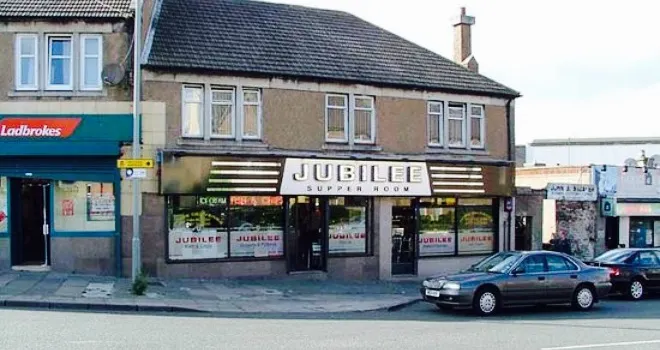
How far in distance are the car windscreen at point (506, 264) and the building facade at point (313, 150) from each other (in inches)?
268

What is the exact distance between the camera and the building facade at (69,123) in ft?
67.2

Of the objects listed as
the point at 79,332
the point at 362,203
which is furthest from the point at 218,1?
the point at 79,332

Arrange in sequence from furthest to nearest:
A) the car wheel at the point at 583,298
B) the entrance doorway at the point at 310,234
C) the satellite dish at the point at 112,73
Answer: the entrance doorway at the point at 310,234, the satellite dish at the point at 112,73, the car wheel at the point at 583,298

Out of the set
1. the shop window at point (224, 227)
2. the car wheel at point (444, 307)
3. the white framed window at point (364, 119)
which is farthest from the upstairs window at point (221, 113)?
the car wheel at point (444, 307)

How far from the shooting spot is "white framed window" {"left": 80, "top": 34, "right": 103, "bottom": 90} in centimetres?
2083

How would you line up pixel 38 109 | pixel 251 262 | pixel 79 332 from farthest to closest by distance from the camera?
1. pixel 251 262
2. pixel 38 109
3. pixel 79 332

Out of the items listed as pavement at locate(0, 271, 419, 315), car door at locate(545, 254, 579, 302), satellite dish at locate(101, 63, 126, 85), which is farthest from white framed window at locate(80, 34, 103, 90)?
car door at locate(545, 254, 579, 302)

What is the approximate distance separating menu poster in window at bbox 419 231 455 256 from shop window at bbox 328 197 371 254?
224cm

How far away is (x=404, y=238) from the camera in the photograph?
82.7 ft

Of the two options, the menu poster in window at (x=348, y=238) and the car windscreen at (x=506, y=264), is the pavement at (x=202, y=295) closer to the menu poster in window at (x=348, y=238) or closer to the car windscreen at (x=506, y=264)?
the menu poster in window at (x=348, y=238)

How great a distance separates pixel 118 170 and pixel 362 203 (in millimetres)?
7724

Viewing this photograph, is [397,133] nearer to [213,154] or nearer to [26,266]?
[213,154]

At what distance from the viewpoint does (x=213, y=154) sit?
2152 cm

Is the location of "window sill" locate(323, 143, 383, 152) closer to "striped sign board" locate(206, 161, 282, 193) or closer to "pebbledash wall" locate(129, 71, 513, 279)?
"pebbledash wall" locate(129, 71, 513, 279)
